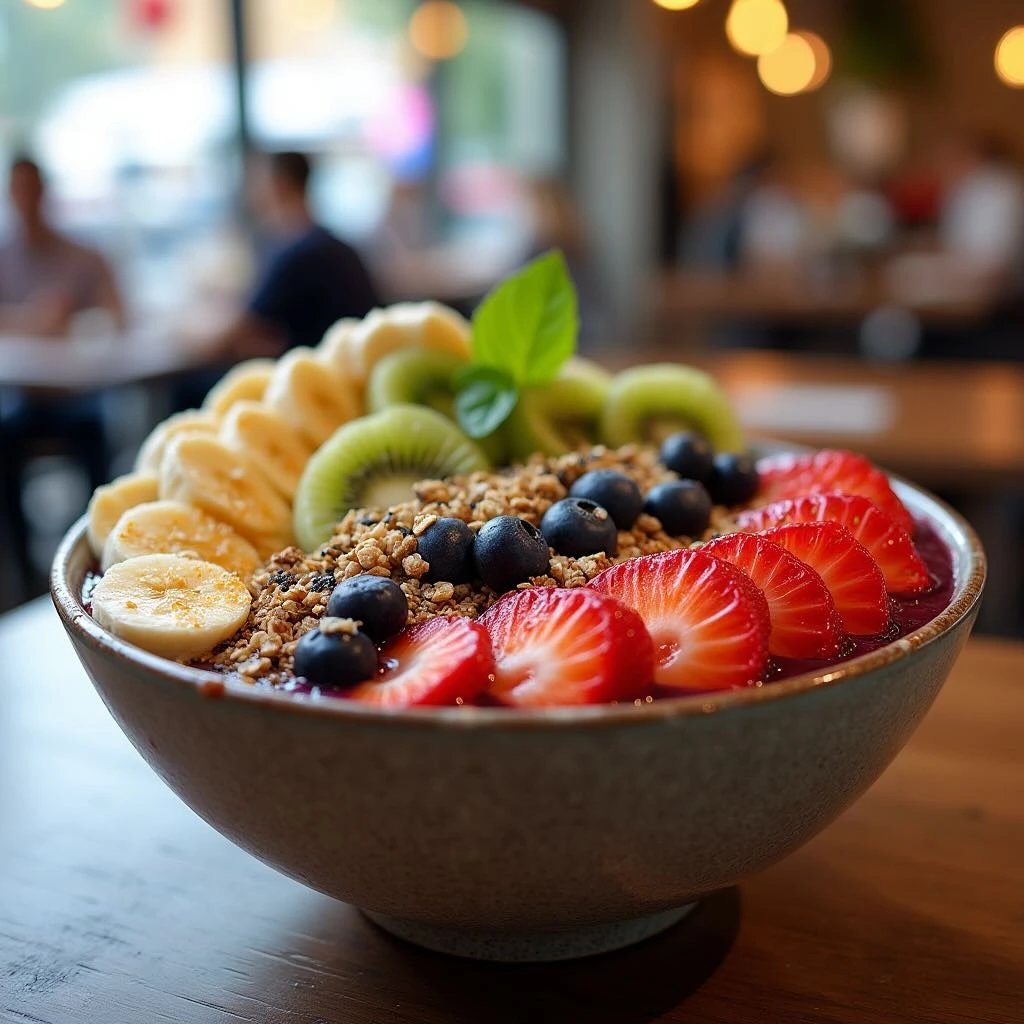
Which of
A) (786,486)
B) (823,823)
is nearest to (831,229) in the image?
(786,486)

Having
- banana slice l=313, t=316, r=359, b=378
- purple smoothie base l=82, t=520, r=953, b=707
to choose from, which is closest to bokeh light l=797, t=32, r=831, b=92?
banana slice l=313, t=316, r=359, b=378

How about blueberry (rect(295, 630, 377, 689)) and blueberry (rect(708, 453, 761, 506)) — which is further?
blueberry (rect(708, 453, 761, 506))

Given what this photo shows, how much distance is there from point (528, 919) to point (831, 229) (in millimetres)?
5181

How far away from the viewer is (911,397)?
224 centimetres

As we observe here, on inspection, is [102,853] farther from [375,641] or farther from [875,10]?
[875,10]

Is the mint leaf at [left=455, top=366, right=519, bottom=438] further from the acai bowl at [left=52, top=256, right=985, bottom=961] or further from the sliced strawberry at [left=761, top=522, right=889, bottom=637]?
the sliced strawberry at [left=761, top=522, right=889, bottom=637]

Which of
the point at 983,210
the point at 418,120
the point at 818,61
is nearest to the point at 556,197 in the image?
the point at 418,120

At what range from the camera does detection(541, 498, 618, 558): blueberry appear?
0.73 m

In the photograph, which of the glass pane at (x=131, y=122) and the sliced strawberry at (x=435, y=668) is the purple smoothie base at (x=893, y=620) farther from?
Answer: the glass pane at (x=131, y=122)

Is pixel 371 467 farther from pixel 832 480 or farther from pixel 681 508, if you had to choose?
pixel 832 480

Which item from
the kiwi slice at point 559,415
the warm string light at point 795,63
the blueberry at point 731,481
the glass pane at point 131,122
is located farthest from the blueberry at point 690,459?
the warm string light at point 795,63

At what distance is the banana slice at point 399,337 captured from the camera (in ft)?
3.34

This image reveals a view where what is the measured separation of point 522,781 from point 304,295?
298cm

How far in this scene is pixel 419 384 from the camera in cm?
98
